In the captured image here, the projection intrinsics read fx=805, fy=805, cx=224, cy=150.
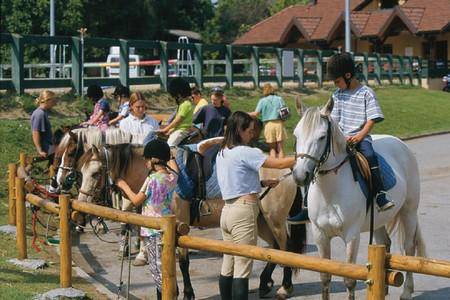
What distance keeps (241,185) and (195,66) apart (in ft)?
58.8

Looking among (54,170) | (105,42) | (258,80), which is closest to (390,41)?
(258,80)

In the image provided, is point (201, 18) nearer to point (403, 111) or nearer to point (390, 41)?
point (390, 41)

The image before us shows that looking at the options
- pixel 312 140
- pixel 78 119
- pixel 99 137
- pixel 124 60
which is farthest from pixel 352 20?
pixel 312 140

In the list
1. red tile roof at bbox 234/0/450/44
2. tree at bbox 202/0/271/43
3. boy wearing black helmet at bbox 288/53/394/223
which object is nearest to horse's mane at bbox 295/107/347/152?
boy wearing black helmet at bbox 288/53/394/223

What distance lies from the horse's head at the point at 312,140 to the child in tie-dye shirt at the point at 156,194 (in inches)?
50.8

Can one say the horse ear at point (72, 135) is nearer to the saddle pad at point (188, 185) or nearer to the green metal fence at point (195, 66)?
the saddle pad at point (188, 185)

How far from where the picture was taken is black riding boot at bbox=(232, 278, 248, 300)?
6.93 m

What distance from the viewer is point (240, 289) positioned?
693 centimetres

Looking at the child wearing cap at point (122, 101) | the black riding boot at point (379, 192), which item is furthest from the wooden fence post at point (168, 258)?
the child wearing cap at point (122, 101)

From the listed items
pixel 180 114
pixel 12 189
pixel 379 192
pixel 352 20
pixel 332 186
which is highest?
pixel 352 20

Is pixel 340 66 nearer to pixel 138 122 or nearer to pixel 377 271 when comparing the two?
pixel 377 271

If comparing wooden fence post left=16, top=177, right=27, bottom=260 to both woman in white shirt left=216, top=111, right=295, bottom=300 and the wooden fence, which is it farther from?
woman in white shirt left=216, top=111, right=295, bottom=300

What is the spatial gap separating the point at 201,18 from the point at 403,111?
3672cm

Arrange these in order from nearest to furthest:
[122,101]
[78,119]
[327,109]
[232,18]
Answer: [327,109] → [122,101] → [78,119] → [232,18]
